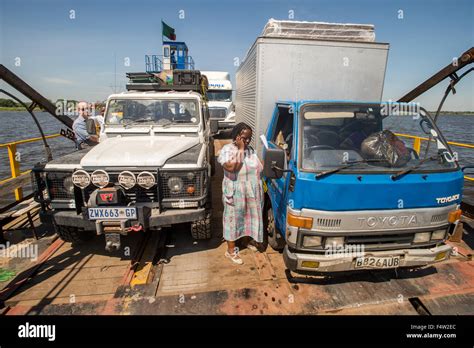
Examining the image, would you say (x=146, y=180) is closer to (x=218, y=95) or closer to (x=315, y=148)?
(x=315, y=148)

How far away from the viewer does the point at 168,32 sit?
19.6 metres

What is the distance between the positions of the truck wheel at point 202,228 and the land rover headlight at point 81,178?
1482 mm

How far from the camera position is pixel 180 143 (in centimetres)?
405

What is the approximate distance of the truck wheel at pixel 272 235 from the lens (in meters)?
3.66

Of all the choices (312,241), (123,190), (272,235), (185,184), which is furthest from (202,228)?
(312,241)

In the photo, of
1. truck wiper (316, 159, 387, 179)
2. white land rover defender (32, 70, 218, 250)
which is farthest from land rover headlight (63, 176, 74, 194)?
truck wiper (316, 159, 387, 179)

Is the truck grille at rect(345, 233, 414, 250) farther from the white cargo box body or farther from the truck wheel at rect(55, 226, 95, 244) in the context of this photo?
the truck wheel at rect(55, 226, 95, 244)

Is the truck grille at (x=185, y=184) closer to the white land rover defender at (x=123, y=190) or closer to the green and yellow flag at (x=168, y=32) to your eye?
the white land rover defender at (x=123, y=190)

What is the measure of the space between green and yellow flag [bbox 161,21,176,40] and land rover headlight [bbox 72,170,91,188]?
768 inches

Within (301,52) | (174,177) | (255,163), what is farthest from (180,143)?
(301,52)

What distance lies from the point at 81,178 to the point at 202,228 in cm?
171

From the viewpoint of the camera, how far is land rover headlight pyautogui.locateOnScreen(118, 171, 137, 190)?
305 centimetres
